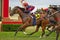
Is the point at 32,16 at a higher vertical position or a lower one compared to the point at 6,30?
higher

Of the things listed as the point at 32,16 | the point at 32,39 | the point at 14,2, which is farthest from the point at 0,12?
the point at 32,39

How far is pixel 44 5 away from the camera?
94.1ft

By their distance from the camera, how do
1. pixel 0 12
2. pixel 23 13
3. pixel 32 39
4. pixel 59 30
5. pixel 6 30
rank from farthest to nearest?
pixel 0 12 < pixel 6 30 < pixel 23 13 < pixel 32 39 < pixel 59 30

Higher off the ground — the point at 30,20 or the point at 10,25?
the point at 30,20

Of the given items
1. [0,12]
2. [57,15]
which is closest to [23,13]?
[57,15]

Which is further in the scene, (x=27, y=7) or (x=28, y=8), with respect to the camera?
(x=28, y=8)

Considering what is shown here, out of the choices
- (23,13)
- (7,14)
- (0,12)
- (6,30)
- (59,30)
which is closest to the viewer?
(59,30)

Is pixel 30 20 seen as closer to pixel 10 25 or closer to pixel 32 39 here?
pixel 32 39

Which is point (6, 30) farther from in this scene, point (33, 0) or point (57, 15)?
point (57, 15)

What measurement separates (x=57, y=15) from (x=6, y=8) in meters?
14.5

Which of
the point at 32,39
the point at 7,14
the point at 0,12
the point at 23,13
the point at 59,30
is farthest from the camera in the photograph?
the point at 0,12

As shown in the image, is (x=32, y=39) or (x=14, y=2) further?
(x=14, y=2)

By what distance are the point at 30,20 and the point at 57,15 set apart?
4.87 metres

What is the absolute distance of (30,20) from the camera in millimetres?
18391
